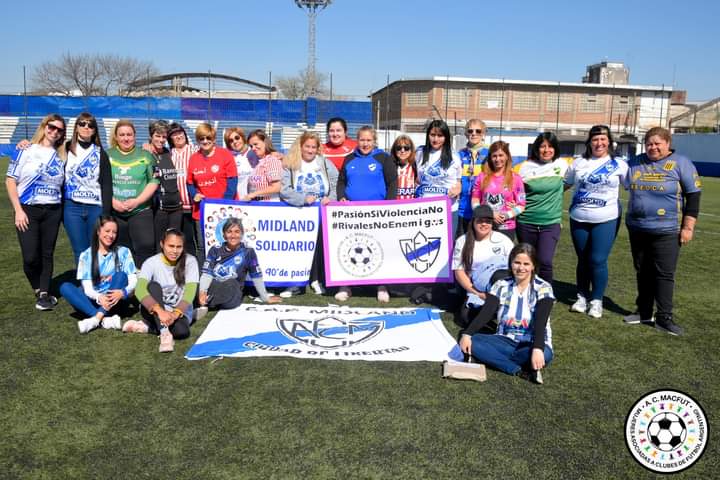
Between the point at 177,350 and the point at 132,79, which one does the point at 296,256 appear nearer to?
the point at 177,350

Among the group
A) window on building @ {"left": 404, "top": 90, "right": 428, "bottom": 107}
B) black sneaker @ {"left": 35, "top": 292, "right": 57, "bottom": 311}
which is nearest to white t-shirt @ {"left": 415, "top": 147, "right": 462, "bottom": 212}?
black sneaker @ {"left": 35, "top": 292, "right": 57, "bottom": 311}

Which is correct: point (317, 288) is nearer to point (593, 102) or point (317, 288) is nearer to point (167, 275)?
point (167, 275)

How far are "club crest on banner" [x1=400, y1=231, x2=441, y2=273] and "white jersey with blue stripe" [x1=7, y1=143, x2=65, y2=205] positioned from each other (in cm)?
337

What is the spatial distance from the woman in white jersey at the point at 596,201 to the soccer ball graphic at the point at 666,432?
9.18 feet

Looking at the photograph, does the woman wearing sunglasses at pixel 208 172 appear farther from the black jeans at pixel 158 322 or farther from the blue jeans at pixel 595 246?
the blue jeans at pixel 595 246

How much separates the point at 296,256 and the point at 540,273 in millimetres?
2545

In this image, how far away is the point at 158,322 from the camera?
472cm

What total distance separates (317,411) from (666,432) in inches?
74.1

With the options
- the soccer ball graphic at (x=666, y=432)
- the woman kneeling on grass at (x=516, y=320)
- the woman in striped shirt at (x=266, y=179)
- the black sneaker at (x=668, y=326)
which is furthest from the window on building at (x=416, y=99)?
the soccer ball graphic at (x=666, y=432)

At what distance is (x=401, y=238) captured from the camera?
19.9 ft

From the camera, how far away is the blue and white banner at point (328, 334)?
438 centimetres

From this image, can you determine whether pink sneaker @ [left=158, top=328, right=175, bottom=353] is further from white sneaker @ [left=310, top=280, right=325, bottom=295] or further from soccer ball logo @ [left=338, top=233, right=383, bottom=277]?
soccer ball logo @ [left=338, top=233, right=383, bottom=277]

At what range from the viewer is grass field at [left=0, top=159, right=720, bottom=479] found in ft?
9.57

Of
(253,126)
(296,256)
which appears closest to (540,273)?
(296,256)
